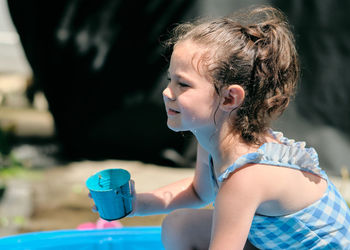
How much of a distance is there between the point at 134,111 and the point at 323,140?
1244 millimetres

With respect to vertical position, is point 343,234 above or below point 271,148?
below

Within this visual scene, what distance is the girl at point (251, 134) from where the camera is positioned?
1.30m

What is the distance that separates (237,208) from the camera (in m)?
1.27

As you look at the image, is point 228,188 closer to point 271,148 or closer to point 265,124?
point 271,148

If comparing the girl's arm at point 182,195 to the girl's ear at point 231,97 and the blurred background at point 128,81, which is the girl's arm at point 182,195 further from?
the blurred background at point 128,81

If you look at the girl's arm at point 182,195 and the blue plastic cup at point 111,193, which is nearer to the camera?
the blue plastic cup at point 111,193

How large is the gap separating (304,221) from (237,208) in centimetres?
24

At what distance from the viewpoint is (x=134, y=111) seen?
3.45 m

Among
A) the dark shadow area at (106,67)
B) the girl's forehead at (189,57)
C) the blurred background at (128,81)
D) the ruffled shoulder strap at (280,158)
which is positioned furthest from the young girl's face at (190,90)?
the dark shadow area at (106,67)

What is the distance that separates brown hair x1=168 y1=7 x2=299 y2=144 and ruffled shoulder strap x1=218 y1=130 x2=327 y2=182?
0.07 metres

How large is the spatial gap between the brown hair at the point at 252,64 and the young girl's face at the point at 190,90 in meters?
0.02

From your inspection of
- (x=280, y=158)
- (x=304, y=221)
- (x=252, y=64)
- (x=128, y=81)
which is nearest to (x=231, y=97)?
(x=252, y=64)

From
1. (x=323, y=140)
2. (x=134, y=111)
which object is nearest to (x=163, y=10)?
(x=134, y=111)

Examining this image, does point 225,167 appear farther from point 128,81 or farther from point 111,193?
point 128,81
